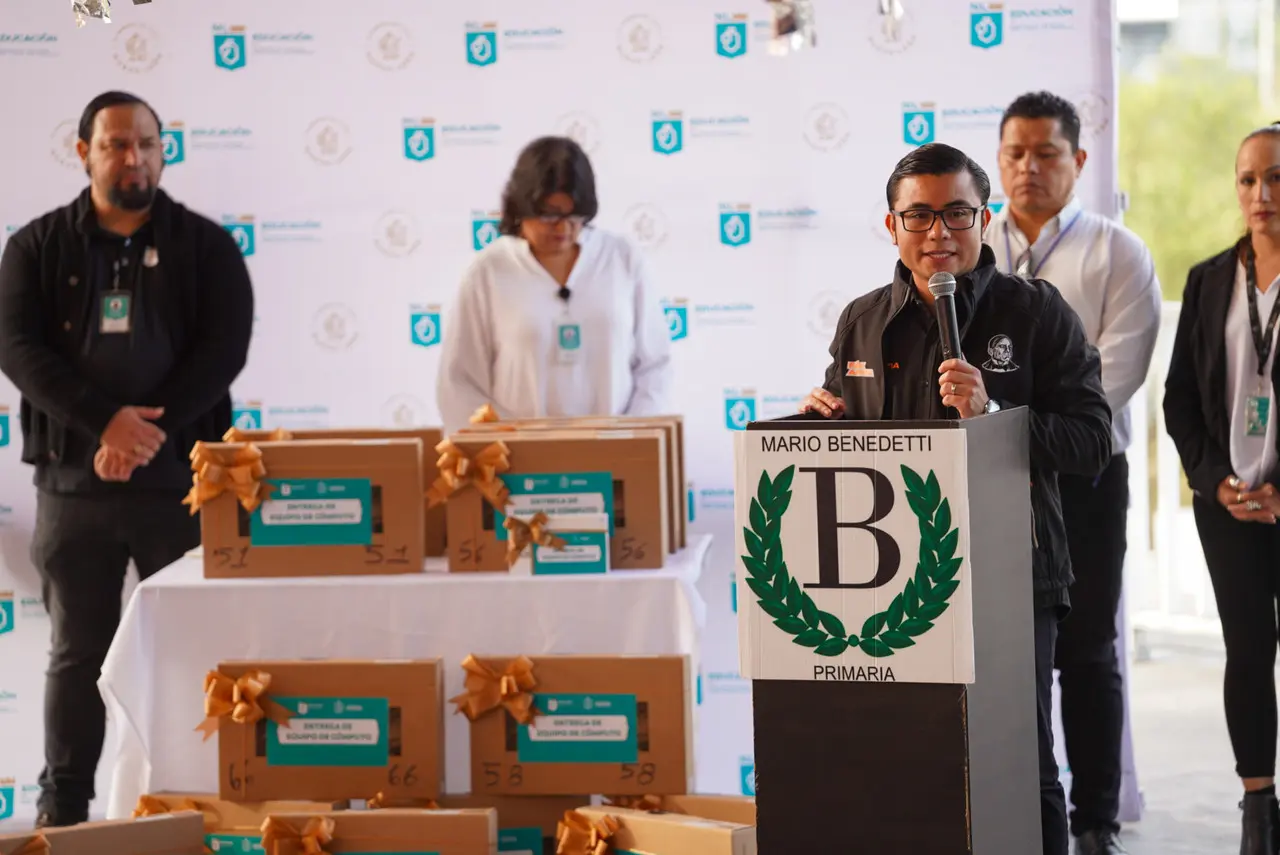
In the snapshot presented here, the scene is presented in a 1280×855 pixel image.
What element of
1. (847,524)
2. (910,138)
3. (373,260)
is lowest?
(847,524)

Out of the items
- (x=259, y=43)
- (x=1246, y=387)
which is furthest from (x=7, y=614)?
(x=1246, y=387)

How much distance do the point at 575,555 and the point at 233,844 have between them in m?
0.93

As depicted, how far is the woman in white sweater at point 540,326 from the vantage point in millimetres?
3721

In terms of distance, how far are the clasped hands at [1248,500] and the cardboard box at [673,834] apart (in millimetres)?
1326

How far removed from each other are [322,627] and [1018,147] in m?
1.94

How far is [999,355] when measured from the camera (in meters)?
2.33

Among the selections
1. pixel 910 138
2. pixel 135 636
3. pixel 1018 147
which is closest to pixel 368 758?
pixel 135 636

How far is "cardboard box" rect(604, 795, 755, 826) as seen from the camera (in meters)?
2.92

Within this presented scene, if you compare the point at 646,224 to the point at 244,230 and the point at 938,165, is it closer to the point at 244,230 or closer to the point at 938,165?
the point at 244,230

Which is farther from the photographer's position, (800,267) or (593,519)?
(800,267)

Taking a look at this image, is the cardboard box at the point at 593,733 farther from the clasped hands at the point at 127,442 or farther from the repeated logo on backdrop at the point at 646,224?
the repeated logo on backdrop at the point at 646,224

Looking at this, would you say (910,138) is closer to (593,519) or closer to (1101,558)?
(1101,558)

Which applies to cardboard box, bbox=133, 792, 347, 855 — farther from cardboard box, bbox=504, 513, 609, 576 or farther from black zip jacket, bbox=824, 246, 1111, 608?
black zip jacket, bbox=824, 246, 1111, 608

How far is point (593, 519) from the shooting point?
3.02 metres
